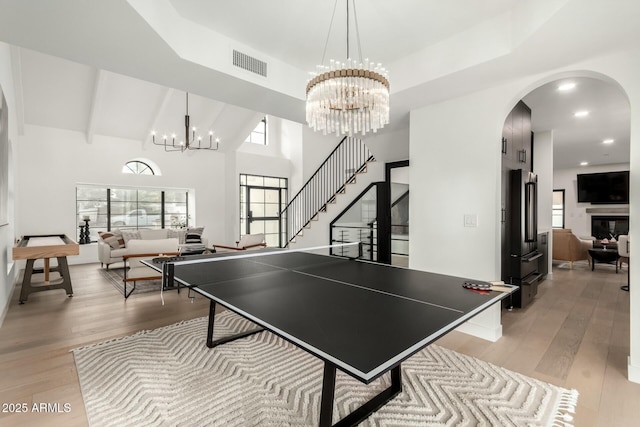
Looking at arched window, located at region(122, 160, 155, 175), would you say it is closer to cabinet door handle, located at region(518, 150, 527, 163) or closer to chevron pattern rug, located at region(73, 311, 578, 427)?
chevron pattern rug, located at region(73, 311, 578, 427)

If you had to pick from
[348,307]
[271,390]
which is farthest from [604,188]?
[271,390]

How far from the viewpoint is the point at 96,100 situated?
605 centimetres

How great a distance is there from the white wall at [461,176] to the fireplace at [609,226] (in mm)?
8598

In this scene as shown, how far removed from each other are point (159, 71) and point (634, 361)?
4515 mm

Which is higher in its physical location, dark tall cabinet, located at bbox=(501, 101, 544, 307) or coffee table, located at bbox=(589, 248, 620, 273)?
dark tall cabinet, located at bbox=(501, 101, 544, 307)

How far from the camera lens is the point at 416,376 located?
2.31m

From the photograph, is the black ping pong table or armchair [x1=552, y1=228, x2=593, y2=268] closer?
the black ping pong table

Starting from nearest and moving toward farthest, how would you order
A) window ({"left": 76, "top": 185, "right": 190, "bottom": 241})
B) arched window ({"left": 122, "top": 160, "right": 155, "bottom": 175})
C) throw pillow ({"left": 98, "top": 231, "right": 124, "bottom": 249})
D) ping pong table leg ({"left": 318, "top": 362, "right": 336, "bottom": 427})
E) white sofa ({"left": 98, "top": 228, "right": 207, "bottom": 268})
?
ping pong table leg ({"left": 318, "top": 362, "right": 336, "bottom": 427})
white sofa ({"left": 98, "top": 228, "right": 207, "bottom": 268})
throw pillow ({"left": 98, "top": 231, "right": 124, "bottom": 249})
window ({"left": 76, "top": 185, "right": 190, "bottom": 241})
arched window ({"left": 122, "top": 160, "right": 155, "bottom": 175})

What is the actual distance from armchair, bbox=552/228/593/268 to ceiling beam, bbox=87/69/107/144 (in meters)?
10.0

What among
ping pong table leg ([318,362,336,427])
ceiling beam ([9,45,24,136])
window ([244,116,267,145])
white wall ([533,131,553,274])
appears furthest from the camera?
window ([244,116,267,145])

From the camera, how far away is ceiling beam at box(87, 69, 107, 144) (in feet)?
18.8

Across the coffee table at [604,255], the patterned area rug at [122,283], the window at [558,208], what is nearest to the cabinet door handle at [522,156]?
the coffee table at [604,255]

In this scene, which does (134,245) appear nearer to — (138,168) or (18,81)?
(18,81)

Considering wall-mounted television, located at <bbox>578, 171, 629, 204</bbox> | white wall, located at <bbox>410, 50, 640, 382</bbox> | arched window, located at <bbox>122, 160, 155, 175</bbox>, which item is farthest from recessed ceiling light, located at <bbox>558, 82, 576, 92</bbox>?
arched window, located at <bbox>122, 160, 155, 175</bbox>
